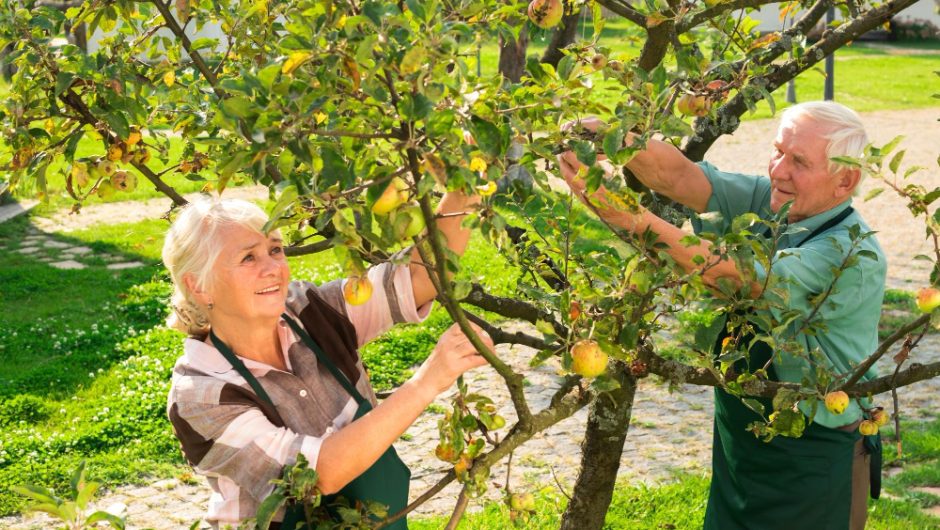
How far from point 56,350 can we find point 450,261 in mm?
5939

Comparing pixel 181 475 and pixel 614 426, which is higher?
pixel 614 426

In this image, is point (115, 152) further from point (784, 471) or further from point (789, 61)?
point (789, 61)

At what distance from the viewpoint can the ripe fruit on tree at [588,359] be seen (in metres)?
2.02

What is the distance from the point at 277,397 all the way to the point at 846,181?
5.53 feet

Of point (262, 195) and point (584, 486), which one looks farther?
point (262, 195)

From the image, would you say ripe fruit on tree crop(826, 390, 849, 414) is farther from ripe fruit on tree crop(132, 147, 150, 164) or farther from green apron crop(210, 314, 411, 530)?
ripe fruit on tree crop(132, 147, 150, 164)

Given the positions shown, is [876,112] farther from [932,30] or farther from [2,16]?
[2,16]

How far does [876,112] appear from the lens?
17.4m

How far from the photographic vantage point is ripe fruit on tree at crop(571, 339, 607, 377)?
6.63 ft

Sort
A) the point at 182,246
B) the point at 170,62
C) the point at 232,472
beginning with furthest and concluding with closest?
the point at 170,62 < the point at 182,246 < the point at 232,472

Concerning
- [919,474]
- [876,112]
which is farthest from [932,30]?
[919,474]

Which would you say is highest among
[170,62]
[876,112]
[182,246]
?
[170,62]

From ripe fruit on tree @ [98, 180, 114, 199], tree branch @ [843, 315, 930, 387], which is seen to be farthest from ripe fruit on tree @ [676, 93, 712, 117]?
ripe fruit on tree @ [98, 180, 114, 199]

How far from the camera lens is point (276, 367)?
2520mm
